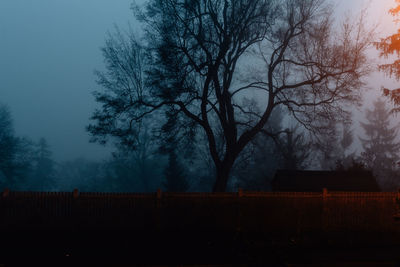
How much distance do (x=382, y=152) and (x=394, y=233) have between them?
51.2m

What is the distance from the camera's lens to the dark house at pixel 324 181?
26.0m

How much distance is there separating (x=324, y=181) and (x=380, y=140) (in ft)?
148

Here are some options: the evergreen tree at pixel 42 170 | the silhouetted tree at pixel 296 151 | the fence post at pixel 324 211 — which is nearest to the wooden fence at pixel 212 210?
the fence post at pixel 324 211

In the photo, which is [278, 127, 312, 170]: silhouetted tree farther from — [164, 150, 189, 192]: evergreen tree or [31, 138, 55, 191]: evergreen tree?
[31, 138, 55, 191]: evergreen tree

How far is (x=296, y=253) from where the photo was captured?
13.3 metres

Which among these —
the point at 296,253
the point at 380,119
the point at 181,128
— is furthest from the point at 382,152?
the point at 296,253

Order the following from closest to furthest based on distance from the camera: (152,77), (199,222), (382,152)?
(199,222), (152,77), (382,152)

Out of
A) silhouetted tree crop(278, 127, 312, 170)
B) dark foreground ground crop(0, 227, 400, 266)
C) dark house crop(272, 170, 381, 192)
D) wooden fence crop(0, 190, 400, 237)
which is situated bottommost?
dark foreground ground crop(0, 227, 400, 266)

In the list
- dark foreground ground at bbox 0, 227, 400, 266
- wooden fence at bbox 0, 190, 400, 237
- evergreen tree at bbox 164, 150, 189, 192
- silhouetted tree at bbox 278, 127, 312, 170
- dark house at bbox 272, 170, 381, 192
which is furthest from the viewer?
evergreen tree at bbox 164, 150, 189, 192

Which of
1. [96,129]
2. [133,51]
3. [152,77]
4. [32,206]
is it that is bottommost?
[32,206]

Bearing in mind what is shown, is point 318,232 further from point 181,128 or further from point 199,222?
point 181,128

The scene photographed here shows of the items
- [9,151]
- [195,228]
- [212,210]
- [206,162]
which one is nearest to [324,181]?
[212,210]

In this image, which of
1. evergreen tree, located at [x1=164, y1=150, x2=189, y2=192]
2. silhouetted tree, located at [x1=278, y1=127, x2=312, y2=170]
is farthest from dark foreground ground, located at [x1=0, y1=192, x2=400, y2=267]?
evergreen tree, located at [x1=164, y1=150, x2=189, y2=192]

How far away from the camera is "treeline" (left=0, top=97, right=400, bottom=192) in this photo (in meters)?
49.7
